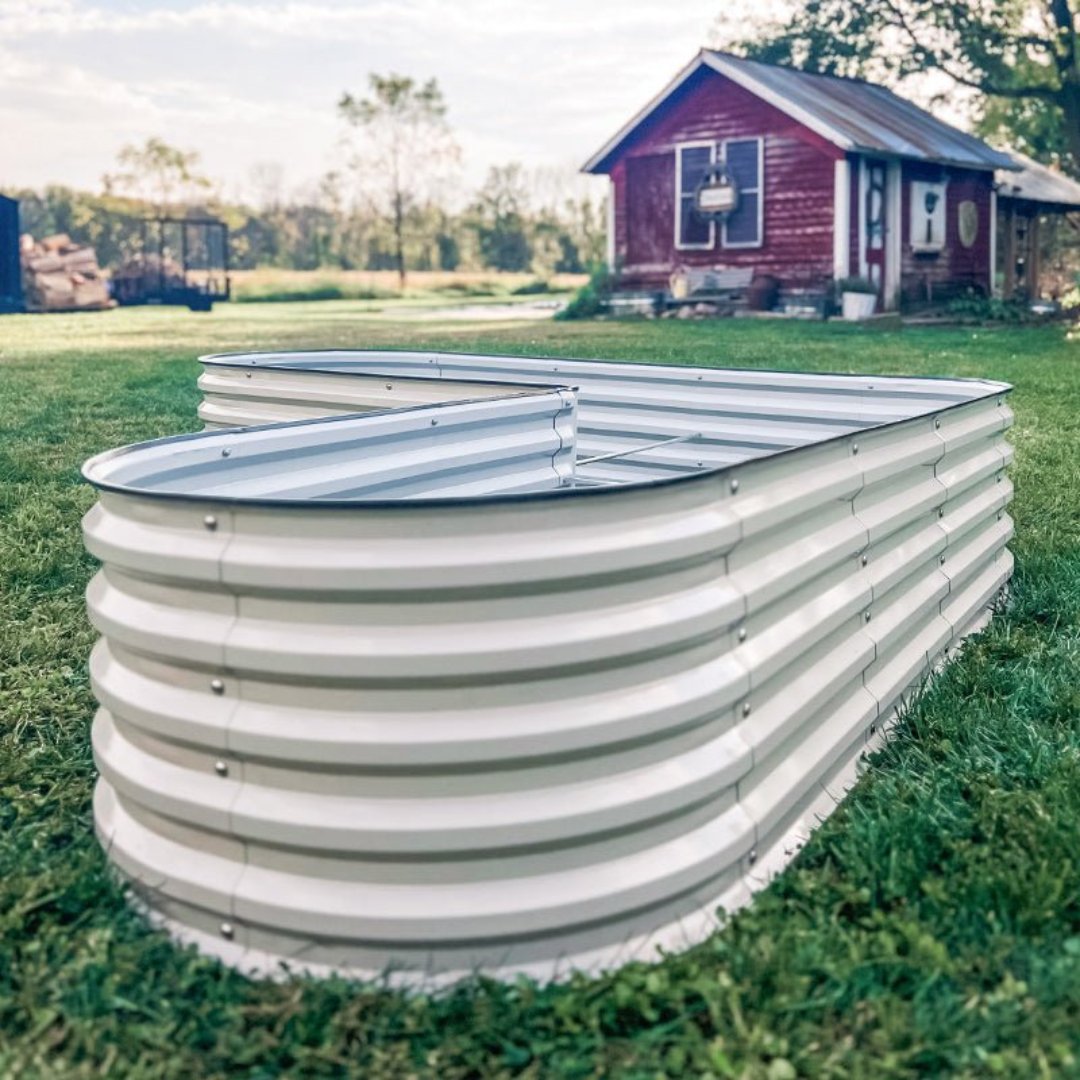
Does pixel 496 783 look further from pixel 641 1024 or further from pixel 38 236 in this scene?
pixel 38 236

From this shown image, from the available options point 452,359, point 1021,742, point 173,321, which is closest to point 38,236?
point 173,321

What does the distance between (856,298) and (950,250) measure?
4634 mm

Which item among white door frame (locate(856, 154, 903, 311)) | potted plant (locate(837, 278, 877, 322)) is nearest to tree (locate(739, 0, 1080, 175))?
white door frame (locate(856, 154, 903, 311))

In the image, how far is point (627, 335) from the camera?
707 inches

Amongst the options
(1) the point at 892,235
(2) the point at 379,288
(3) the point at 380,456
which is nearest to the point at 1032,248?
(1) the point at 892,235

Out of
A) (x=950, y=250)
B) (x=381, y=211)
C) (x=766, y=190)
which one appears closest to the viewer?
(x=766, y=190)

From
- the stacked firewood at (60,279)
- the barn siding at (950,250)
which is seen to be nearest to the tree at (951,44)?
the barn siding at (950,250)

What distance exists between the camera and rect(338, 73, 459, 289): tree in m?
50.1

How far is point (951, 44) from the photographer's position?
95.6 feet

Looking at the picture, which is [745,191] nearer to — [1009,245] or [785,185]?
[785,185]

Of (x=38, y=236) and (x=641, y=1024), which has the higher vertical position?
(x=38, y=236)

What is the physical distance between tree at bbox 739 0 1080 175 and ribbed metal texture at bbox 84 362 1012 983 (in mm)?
28653

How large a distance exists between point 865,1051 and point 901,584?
173 cm

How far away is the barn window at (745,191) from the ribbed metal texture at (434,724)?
21546 mm
